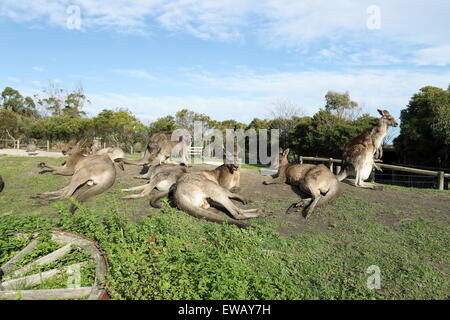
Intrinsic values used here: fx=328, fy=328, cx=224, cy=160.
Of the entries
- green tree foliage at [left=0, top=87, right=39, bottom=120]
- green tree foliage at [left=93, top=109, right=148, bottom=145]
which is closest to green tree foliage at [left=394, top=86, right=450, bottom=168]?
green tree foliage at [left=93, top=109, right=148, bottom=145]

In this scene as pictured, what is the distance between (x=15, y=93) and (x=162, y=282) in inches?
2530

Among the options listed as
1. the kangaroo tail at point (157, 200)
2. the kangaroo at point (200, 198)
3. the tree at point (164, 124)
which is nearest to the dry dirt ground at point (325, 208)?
the kangaroo tail at point (157, 200)

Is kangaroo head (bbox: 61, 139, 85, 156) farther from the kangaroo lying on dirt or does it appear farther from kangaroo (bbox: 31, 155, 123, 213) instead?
kangaroo (bbox: 31, 155, 123, 213)

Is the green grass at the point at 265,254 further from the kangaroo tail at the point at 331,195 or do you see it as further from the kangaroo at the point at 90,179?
the kangaroo at the point at 90,179

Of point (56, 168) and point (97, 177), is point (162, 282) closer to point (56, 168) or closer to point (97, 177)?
point (97, 177)

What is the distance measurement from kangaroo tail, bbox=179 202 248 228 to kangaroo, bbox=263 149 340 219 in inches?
61.6

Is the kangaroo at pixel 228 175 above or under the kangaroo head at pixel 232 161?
under

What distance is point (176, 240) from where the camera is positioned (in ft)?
15.9

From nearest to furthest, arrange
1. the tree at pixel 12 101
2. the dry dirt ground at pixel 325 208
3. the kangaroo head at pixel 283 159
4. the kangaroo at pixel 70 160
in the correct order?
the dry dirt ground at pixel 325 208 → the kangaroo at pixel 70 160 → the kangaroo head at pixel 283 159 → the tree at pixel 12 101

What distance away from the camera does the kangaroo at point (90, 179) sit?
809 cm

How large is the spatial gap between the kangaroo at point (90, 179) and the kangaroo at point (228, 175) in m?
2.73

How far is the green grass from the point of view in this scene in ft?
12.6
